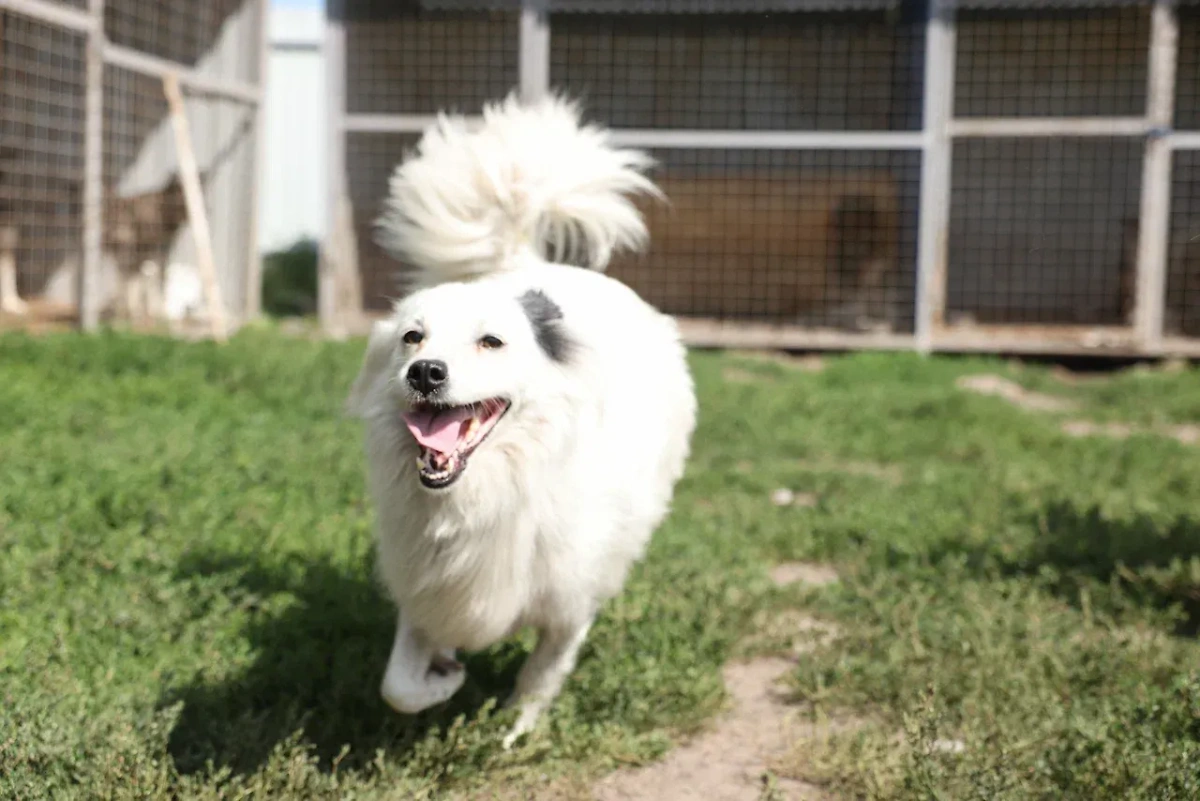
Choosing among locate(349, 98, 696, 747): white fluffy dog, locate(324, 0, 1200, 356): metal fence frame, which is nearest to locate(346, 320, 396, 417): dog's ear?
locate(349, 98, 696, 747): white fluffy dog

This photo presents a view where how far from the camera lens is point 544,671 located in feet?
11.3

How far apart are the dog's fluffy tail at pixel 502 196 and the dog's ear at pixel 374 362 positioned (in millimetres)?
794

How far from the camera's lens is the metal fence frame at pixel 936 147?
32.4ft

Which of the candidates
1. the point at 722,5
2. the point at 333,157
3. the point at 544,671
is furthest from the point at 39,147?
the point at 544,671

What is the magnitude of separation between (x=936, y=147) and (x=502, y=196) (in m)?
6.93

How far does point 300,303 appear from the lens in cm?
→ 1277

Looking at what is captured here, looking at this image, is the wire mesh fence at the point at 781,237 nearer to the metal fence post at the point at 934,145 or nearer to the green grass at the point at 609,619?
the metal fence post at the point at 934,145

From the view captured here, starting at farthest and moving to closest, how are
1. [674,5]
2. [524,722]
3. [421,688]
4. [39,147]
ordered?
[674,5], [39,147], [524,722], [421,688]

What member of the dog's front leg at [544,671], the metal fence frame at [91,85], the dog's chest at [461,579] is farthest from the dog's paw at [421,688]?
the metal fence frame at [91,85]

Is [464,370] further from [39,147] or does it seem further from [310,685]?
[39,147]

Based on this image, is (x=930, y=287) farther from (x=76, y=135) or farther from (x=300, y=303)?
(x=76, y=135)

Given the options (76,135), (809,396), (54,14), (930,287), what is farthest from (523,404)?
(76,135)

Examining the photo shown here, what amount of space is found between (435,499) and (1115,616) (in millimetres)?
2479

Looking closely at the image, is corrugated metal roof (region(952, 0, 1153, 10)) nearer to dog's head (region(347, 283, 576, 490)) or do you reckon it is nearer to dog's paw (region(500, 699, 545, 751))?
dog's head (region(347, 283, 576, 490))
